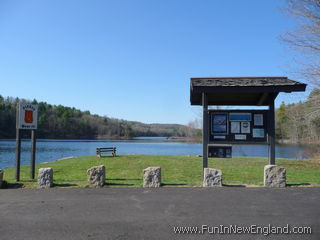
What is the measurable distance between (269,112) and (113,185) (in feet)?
18.3

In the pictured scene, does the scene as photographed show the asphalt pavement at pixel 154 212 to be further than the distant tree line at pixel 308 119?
No

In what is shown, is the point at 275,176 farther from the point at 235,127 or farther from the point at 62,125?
the point at 62,125

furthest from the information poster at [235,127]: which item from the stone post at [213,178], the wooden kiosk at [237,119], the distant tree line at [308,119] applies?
the distant tree line at [308,119]

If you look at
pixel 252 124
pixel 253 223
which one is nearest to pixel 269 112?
pixel 252 124

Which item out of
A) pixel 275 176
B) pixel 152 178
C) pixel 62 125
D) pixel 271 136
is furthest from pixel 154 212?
pixel 62 125

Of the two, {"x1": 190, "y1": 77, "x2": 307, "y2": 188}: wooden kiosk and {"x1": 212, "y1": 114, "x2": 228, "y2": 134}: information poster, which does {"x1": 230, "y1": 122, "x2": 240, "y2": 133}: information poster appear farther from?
{"x1": 212, "y1": 114, "x2": 228, "y2": 134}: information poster

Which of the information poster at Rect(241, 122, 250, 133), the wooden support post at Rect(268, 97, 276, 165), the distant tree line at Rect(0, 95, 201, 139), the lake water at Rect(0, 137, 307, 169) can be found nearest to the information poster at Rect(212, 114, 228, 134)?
the information poster at Rect(241, 122, 250, 133)

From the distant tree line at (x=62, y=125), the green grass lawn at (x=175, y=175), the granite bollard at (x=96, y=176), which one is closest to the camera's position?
the granite bollard at (x=96, y=176)

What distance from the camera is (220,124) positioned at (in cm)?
944

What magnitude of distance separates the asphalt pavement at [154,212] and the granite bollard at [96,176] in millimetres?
399

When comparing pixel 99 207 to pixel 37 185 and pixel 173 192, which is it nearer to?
pixel 173 192

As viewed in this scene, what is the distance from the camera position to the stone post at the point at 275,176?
786 cm

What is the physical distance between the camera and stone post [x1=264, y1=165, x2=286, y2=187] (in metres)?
7.86

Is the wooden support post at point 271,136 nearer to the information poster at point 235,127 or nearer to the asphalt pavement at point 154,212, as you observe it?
the information poster at point 235,127
